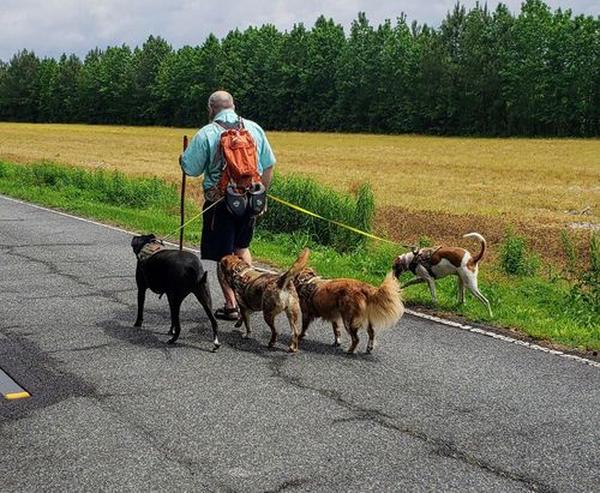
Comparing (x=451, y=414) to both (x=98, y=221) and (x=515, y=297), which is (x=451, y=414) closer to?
(x=515, y=297)

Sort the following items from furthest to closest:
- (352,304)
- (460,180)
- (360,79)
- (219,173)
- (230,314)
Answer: (360,79) → (460,180) → (230,314) → (219,173) → (352,304)

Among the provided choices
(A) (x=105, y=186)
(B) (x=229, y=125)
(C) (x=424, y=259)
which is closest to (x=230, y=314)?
(B) (x=229, y=125)

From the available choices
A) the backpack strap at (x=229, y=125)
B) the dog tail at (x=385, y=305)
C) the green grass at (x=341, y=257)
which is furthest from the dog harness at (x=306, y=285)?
the green grass at (x=341, y=257)

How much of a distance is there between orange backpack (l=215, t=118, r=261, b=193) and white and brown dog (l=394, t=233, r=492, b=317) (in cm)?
203

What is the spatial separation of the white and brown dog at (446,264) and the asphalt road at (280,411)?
0.56m

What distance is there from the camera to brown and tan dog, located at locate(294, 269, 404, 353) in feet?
19.2

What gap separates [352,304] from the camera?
19.6 ft

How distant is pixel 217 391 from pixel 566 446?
2.34m

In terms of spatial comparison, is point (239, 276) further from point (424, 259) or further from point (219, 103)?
point (424, 259)

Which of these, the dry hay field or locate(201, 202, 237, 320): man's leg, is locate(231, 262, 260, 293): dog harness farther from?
the dry hay field

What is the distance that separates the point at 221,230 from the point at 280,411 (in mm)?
2540

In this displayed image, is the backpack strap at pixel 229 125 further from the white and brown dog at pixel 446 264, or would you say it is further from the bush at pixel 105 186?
the bush at pixel 105 186

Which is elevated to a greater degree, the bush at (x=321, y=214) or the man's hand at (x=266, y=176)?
the man's hand at (x=266, y=176)

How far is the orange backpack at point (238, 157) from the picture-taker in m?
6.55
